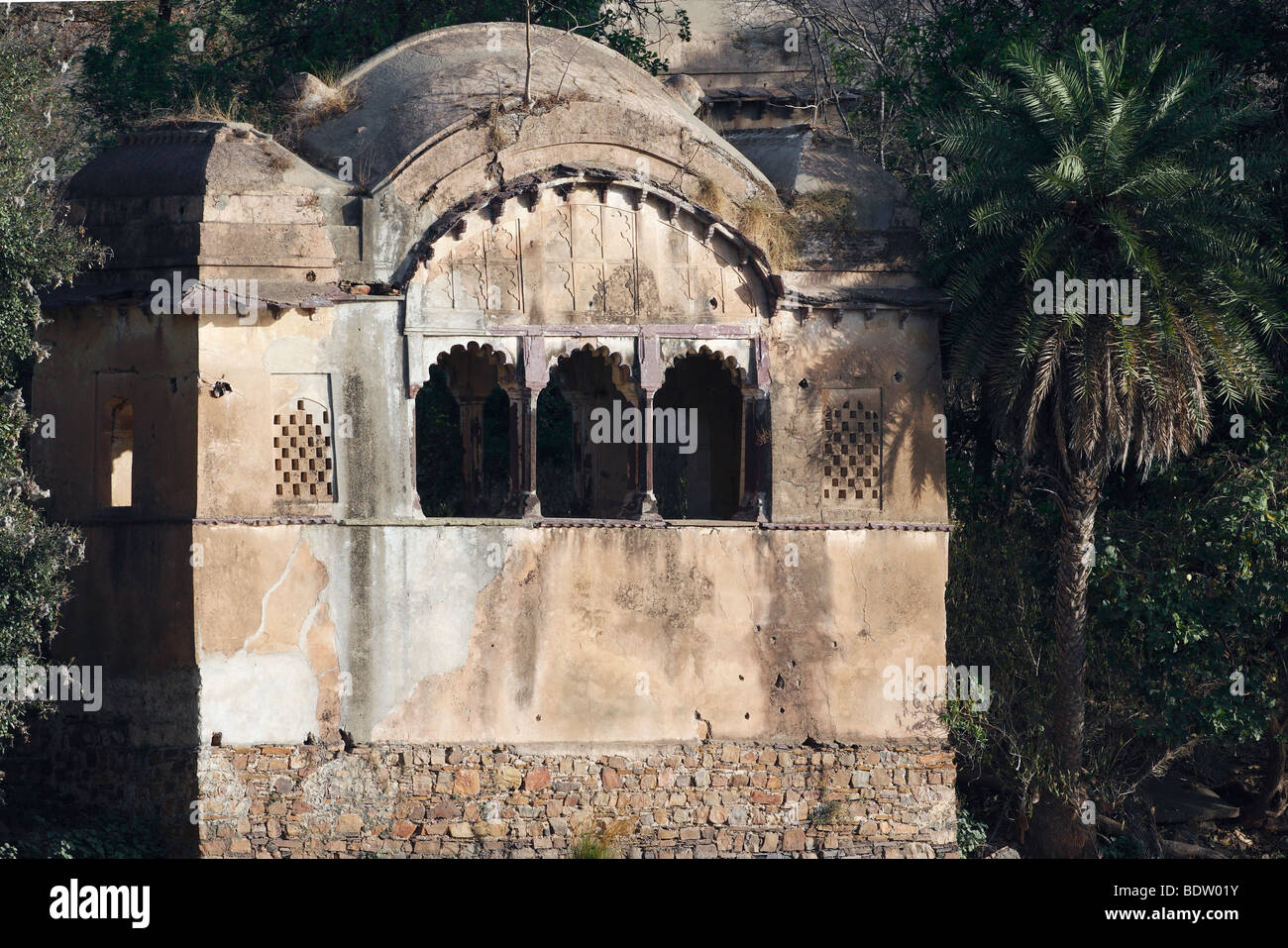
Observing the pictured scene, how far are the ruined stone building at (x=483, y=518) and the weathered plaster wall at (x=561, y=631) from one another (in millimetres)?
35

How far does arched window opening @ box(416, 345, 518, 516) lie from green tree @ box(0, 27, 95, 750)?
5.16 m

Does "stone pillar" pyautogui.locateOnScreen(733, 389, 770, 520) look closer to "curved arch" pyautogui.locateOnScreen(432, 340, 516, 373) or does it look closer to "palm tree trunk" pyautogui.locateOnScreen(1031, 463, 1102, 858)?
"curved arch" pyautogui.locateOnScreen(432, 340, 516, 373)

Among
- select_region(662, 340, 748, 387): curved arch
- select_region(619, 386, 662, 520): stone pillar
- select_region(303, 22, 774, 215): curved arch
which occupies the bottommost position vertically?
select_region(619, 386, 662, 520): stone pillar

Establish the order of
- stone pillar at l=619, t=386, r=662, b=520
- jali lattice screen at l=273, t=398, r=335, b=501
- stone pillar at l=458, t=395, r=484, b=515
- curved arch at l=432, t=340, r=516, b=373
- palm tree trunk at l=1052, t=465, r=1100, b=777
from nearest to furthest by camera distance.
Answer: jali lattice screen at l=273, t=398, r=335, b=501 < curved arch at l=432, t=340, r=516, b=373 < stone pillar at l=619, t=386, r=662, b=520 < palm tree trunk at l=1052, t=465, r=1100, b=777 < stone pillar at l=458, t=395, r=484, b=515

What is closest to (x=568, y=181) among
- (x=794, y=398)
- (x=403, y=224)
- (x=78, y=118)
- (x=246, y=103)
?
(x=403, y=224)

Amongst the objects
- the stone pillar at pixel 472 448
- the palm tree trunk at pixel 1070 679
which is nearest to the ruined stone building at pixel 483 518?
the palm tree trunk at pixel 1070 679

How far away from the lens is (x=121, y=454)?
2153cm

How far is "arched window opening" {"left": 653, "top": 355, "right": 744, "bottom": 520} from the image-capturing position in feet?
80.6

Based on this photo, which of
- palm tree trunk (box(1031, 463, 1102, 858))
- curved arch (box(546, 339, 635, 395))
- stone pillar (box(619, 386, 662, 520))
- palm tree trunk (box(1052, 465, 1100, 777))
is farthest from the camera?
palm tree trunk (box(1031, 463, 1102, 858))

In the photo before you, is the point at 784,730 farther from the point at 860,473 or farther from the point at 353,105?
the point at 353,105

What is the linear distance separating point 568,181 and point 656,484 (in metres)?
5.86

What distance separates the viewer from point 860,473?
858 inches

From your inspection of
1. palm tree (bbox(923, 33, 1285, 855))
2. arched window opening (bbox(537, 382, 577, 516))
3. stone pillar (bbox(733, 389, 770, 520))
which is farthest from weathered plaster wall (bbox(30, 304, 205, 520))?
palm tree (bbox(923, 33, 1285, 855))
